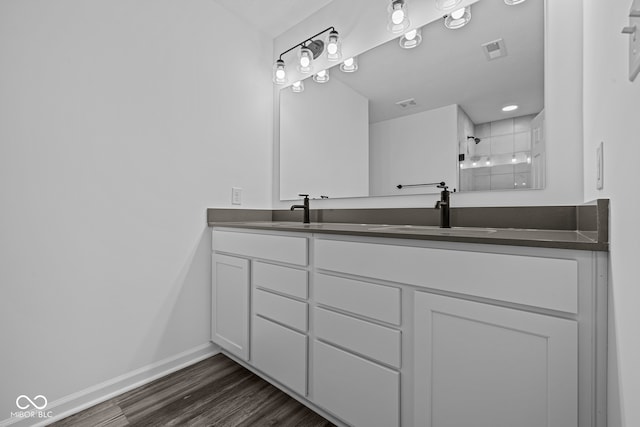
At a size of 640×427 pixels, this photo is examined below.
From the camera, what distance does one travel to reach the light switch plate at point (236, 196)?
2.15 meters

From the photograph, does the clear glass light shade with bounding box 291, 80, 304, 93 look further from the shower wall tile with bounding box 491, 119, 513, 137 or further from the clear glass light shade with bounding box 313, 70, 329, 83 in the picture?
the shower wall tile with bounding box 491, 119, 513, 137

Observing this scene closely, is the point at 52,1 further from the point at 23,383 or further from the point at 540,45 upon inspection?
the point at 540,45

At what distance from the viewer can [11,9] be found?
1.30 m

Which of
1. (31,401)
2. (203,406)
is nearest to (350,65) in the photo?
(203,406)

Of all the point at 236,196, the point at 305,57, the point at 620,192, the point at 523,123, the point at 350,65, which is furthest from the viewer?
the point at 236,196

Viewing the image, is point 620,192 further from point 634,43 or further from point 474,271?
point 474,271

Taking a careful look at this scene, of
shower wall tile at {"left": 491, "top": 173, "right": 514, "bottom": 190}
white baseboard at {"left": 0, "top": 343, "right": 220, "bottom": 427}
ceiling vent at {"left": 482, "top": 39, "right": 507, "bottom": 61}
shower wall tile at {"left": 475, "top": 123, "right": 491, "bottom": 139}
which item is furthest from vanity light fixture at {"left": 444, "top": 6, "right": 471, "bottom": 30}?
white baseboard at {"left": 0, "top": 343, "right": 220, "bottom": 427}

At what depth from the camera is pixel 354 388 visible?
118cm

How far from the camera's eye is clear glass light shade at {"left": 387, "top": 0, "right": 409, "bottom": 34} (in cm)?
158

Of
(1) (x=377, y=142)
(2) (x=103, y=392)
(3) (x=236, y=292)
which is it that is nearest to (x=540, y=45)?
(1) (x=377, y=142)

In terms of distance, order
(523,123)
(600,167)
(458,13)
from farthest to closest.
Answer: (458,13) → (523,123) → (600,167)

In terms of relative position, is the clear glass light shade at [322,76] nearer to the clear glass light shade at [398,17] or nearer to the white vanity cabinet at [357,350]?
the clear glass light shade at [398,17]

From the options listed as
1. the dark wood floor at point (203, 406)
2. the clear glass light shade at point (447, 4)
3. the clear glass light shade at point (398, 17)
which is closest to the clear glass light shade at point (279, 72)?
the clear glass light shade at point (398, 17)

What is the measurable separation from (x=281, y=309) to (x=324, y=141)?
1.20 m
